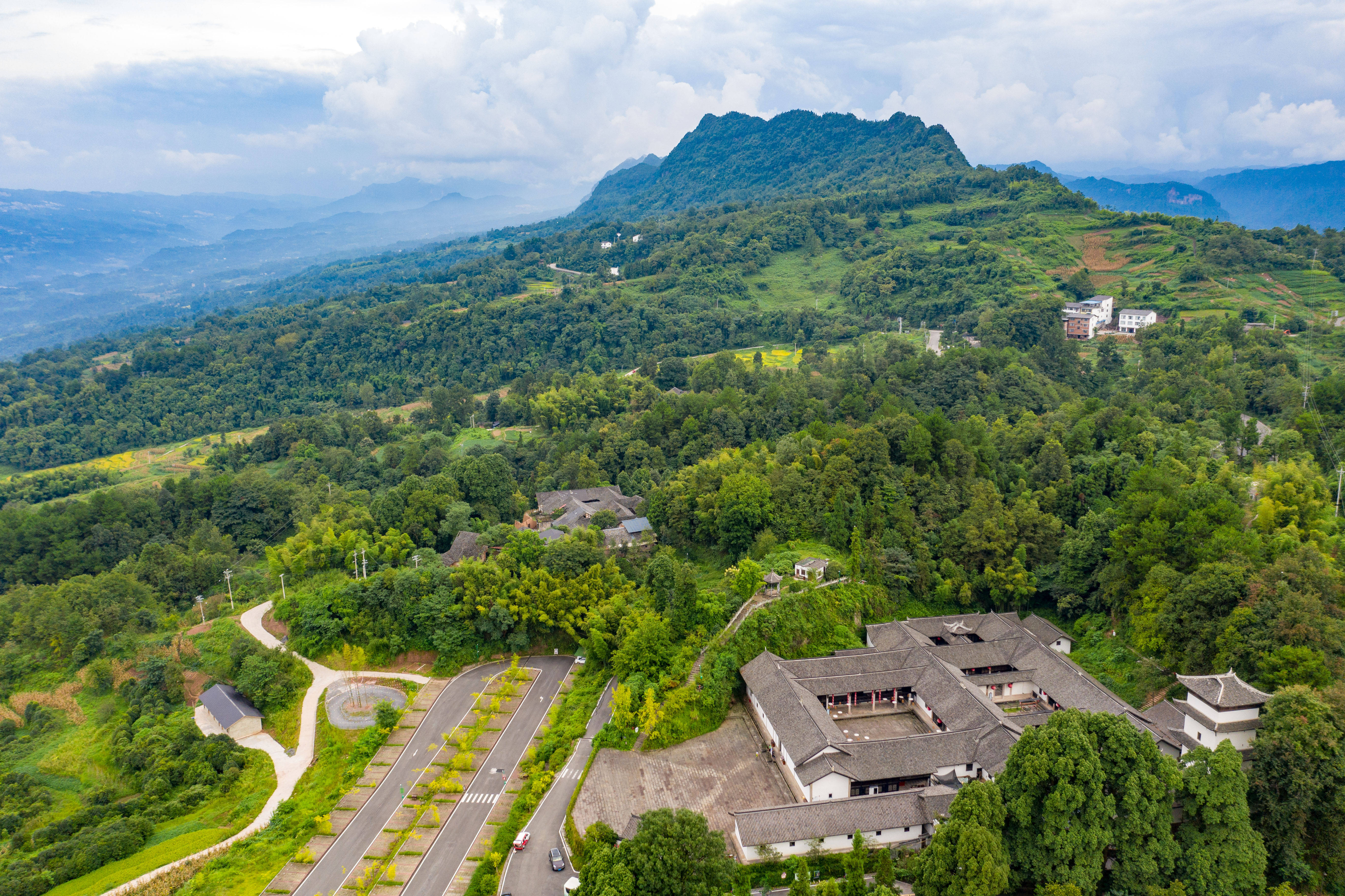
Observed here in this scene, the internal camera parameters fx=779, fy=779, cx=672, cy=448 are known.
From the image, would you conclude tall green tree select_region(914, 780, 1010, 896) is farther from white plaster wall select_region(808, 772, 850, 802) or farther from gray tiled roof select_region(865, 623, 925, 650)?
gray tiled roof select_region(865, 623, 925, 650)

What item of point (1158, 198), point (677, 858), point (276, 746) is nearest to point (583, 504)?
point (276, 746)

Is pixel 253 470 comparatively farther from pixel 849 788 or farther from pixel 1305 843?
pixel 1305 843

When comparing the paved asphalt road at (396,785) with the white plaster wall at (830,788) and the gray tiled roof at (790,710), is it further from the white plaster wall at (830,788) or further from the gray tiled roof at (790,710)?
the white plaster wall at (830,788)

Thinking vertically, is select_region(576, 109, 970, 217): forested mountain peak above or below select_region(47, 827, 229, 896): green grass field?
above

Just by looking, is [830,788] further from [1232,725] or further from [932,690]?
[1232,725]

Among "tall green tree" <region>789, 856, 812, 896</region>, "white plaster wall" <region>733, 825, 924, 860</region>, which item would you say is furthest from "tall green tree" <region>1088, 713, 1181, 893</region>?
"tall green tree" <region>789, 856, 812, 896</region>

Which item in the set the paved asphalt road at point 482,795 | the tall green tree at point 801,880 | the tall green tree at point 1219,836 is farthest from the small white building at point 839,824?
the paved asphalt road at point 482,795
